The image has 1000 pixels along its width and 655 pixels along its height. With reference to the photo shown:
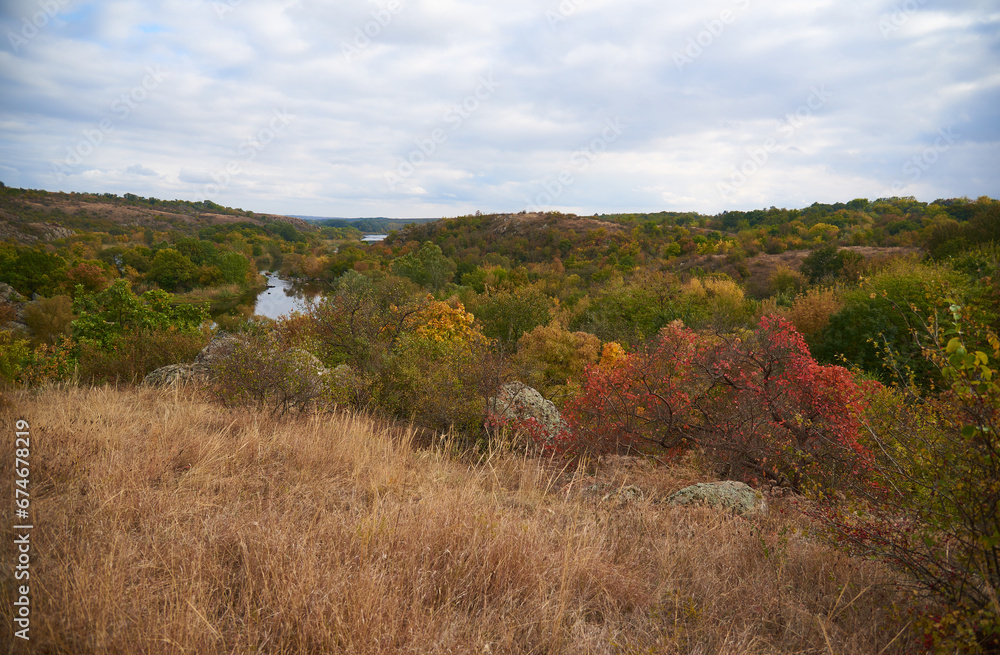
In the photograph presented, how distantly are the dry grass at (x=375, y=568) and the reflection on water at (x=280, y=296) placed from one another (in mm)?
33662

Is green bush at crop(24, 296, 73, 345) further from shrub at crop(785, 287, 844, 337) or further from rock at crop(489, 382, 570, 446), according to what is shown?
shrub at crop(785, 287, 844, 337)

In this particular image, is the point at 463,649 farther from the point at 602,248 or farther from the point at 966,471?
the point at 602,248

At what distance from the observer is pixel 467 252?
5869 centimetres

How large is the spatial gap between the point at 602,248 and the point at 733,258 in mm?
16153

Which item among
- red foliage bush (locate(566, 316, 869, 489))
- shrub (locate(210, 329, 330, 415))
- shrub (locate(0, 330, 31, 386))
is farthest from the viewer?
shrub (locate(0, 330, 31, 386))

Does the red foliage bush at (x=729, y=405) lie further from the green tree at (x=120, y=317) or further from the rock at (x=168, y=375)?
the green tree at (x=120, y=317)

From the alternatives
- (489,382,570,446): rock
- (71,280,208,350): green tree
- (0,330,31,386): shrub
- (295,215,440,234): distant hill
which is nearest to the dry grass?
(489,382,570,446): rock

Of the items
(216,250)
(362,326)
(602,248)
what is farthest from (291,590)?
(216,250)

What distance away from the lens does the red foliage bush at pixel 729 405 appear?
5.16 metres

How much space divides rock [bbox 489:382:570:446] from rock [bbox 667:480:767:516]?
222 centimetres

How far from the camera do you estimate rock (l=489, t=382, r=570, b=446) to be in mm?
6516

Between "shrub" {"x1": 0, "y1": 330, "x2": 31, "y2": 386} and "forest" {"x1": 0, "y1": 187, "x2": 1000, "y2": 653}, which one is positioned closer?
"forest" {"x1": 0, "y1": 187, "x2": 1000, "y2": 653}

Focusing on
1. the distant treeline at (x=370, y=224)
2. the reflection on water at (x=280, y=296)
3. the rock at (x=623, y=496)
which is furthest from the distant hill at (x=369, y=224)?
the rock at (x=623, y=496)

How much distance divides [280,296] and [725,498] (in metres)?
49.8
